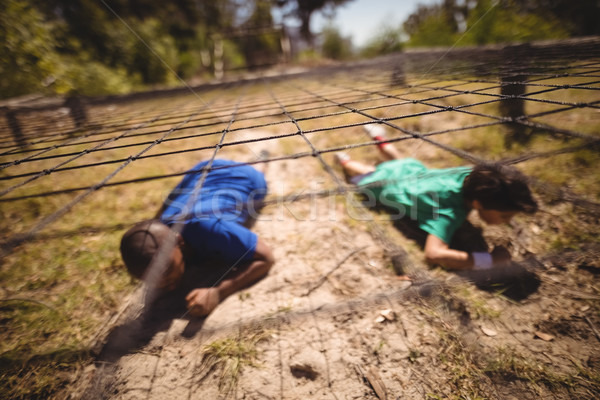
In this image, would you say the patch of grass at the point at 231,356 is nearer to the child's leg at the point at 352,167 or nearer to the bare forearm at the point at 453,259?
the bare forearm at the point at 453,259

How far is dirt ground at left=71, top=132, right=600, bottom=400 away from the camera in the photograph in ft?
3.20

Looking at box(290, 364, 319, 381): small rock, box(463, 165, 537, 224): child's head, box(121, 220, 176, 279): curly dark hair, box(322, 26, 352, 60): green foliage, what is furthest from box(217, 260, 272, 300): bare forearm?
box(322, 26, 352, 60): green foliage

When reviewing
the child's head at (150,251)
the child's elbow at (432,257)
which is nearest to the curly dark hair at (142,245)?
the child's head at (150,251)

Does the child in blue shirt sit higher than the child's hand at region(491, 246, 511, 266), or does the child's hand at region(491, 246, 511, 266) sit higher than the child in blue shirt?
the child in blue shirt

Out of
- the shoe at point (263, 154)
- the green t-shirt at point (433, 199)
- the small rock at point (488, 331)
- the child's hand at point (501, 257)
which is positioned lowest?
the small rock at point (488, 331)

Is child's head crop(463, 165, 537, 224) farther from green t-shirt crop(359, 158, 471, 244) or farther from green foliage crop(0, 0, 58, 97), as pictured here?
green foliage crop(0, 0, 58, 97)

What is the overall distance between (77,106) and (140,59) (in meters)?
5.43

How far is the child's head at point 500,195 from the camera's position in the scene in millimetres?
1293

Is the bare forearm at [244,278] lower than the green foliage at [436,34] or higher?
lower

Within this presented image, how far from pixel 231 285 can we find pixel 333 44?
15921 mm

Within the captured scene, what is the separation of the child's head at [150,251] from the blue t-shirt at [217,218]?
0.49 ft

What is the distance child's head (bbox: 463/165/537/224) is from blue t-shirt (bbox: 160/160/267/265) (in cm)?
137

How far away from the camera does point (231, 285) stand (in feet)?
4.51

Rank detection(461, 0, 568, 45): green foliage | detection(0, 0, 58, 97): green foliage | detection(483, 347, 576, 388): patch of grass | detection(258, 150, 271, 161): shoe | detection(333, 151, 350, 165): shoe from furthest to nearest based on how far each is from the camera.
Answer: detection(461, 0, 568, 45): green foliage < detection(0, 0, 58, 97): green foliage < detection(258, 150, 271, 161): shoe < detection(333, 151, 350, 165): shoe < detection(483, 347, 576, 388): patch of grass
